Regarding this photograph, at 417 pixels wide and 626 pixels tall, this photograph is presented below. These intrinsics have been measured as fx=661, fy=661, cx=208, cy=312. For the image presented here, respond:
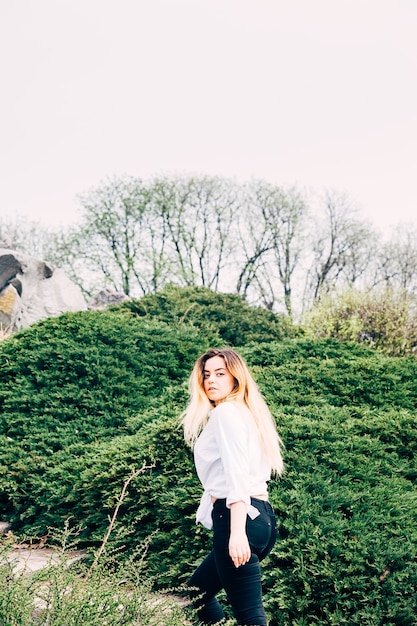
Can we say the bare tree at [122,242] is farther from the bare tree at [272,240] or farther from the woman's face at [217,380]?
the woman's face at [217,380]

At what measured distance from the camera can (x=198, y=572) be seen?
3.06 meters

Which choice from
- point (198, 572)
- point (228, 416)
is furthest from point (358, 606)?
point (228, 416)

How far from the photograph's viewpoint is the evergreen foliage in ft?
12.2

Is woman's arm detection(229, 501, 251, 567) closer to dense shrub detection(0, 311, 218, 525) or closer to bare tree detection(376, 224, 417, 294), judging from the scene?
dense shrub detection(0, 311, 218, 525)

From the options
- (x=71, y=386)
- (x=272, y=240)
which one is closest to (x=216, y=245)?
(x=272, y=240)

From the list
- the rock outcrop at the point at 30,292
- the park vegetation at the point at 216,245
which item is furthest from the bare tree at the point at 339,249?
the rock outcrop at the point at 30,292

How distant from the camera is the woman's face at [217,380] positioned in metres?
3.00

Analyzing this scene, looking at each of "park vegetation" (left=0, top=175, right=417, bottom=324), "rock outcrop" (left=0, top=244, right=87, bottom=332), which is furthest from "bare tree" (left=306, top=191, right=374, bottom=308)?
"rock outcrop" (left=0, top=244, right=87, bottom=332)

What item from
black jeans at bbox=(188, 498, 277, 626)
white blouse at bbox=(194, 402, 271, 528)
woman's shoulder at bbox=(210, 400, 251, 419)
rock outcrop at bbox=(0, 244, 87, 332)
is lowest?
black jeans at bbox=(188, 498, 277, 626)

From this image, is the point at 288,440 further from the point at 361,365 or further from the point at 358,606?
the point at 361,365

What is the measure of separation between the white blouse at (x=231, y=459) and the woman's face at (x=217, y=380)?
0.12 metres

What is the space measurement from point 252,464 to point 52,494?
306cm

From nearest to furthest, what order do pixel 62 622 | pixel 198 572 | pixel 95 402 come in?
1. pixel 62 622
2. pixel 198 572
3. pixel 95 402

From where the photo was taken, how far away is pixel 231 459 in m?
2.67
